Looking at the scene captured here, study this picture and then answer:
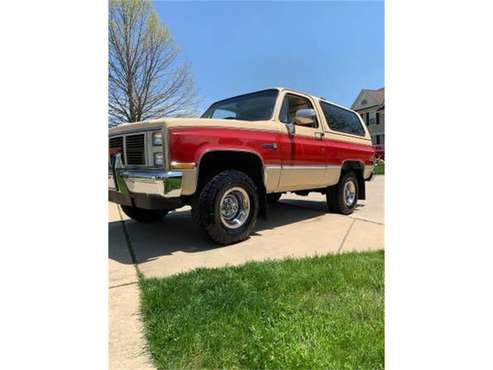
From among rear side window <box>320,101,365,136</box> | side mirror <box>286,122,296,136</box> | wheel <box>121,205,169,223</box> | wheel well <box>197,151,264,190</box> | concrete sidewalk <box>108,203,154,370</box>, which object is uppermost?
rear side window <box>320,101,365,136</box>

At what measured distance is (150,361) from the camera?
1.64 meters

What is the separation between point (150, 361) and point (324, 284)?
1365mm

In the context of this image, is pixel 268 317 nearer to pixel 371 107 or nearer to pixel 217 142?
pixel 217 142

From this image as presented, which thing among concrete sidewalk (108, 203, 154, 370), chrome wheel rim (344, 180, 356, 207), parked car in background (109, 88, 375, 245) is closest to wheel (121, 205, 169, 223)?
parked car in background (109, 88, 375, 245)

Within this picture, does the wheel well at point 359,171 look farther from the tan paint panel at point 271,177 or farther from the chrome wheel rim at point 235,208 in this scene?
the chrome wheel rim at point 235,208

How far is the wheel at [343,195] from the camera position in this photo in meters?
5.54

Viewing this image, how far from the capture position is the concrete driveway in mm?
1962

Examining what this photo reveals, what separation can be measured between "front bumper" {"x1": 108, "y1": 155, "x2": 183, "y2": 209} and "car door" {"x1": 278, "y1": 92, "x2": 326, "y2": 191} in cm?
154

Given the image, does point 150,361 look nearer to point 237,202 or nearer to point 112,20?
point 237,202

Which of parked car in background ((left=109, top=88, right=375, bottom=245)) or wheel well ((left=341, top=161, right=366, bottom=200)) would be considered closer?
parked car in background ((left=109, top=88, right=375, bottom=245))

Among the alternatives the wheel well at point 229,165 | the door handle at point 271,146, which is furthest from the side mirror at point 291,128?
the wheel well at point 229,165

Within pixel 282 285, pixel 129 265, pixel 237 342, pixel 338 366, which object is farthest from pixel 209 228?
pixel 338 366

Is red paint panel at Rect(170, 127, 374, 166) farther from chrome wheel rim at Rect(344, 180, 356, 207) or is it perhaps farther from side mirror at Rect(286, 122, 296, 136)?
chrome wheel rim at Rect(344, 180, 356, 207)

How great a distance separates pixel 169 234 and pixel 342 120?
3.52 meters
